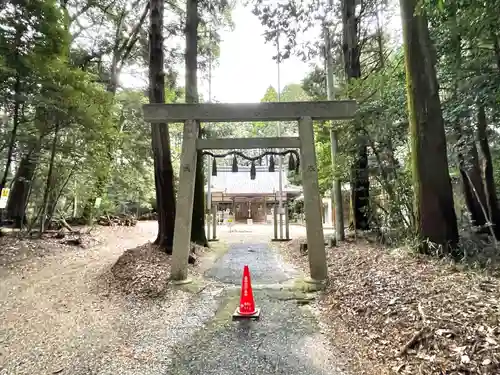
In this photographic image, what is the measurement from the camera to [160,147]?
7.51 m

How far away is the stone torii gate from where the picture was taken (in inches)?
215

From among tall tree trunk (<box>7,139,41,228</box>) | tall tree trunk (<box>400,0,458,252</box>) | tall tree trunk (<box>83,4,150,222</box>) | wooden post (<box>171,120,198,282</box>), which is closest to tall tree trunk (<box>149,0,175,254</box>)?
wooden post (<box>171,120,198,282</box>)

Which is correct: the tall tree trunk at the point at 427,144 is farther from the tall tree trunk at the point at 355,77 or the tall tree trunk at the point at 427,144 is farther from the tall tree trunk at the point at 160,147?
the tall tree trunk at the point at 160,147

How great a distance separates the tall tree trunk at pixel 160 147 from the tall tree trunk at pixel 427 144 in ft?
16.4

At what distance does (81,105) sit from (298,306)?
698cm

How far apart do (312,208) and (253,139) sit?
5.08 feet

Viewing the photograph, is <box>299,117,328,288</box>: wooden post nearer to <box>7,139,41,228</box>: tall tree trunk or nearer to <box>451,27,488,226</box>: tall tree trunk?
<box>451,27,488,226</box>: tall tree trunk

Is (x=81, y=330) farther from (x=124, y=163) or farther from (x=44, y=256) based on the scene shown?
(x=124, y=163)

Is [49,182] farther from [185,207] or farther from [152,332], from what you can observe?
[152,332]

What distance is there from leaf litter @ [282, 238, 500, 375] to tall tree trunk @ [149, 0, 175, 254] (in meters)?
4.01

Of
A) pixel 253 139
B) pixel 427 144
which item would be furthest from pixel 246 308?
pixel 427 144

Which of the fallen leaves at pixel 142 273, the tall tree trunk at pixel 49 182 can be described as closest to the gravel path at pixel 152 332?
the fallen leaves at pixel 142 273

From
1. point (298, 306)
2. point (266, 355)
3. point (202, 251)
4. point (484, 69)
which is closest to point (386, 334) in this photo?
point (266, 355)

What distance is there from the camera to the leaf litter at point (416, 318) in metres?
2.51
